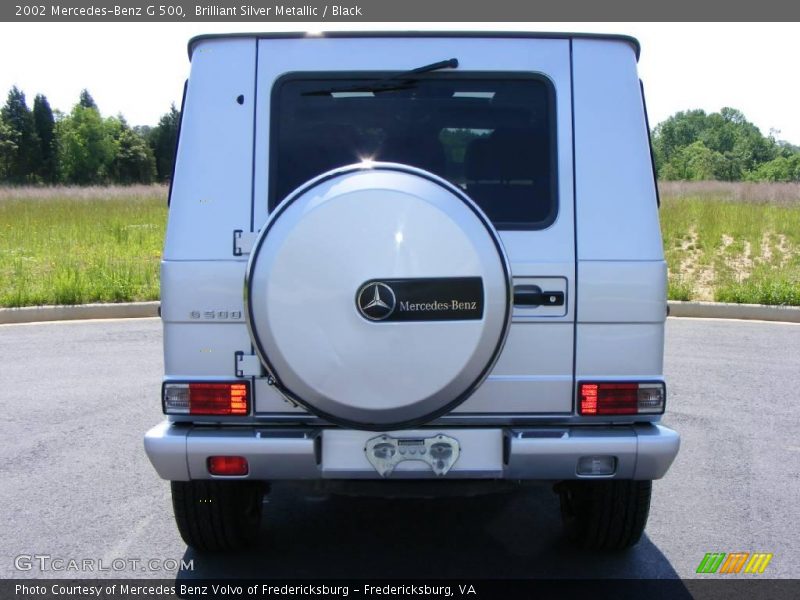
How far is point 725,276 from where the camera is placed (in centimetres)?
1380

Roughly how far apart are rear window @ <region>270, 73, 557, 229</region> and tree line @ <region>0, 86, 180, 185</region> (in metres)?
76.4

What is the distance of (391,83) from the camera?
3.60 m

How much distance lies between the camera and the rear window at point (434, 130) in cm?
359

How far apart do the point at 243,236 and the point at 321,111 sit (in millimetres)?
669

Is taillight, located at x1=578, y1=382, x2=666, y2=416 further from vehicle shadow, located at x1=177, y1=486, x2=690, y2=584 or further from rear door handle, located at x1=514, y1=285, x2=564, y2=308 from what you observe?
vehicle shadow, located at x1=177, y1=486, x2=690, y2=584

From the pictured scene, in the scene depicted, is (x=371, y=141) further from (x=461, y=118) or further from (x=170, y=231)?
(x=170, y=231)

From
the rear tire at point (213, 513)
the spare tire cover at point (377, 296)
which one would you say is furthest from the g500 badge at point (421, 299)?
the rear tire at point (213, 513)

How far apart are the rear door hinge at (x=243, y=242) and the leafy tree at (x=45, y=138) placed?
8748 cm

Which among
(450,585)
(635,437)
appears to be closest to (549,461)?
(635,437)

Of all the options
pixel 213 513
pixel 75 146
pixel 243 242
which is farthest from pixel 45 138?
pixel 243 242

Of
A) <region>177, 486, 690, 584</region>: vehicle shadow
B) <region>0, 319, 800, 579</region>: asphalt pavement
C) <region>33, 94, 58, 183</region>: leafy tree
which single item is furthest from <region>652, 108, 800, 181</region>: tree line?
<region>177, 486, 690, 584</region>: vehicle shadow

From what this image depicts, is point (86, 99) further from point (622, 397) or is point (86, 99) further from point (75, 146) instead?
point (622, 397)

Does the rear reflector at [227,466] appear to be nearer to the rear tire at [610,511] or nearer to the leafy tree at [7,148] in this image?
the rear tire at [610,511]

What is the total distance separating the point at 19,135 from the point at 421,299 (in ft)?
279
